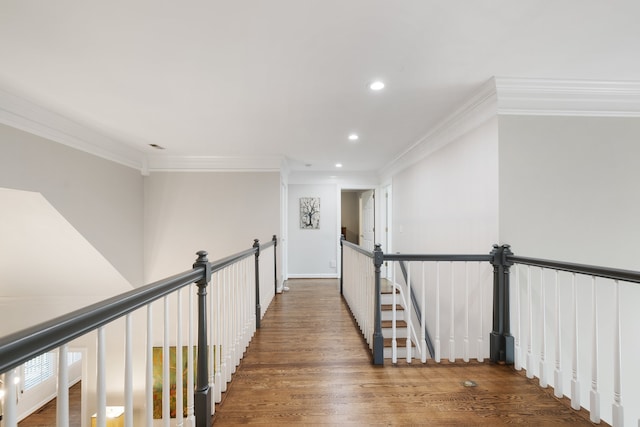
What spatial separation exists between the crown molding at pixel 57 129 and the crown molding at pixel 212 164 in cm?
50

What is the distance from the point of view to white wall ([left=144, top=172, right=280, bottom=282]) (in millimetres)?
4777

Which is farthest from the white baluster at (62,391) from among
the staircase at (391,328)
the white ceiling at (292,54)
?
the staircase at (391,328)

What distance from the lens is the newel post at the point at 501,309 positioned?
2.25 metres

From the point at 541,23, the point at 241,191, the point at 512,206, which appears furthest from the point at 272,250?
the point at 541,23

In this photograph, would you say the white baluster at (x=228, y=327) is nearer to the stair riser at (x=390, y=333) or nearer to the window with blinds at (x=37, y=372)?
the stair riser at (x=390, y=333)

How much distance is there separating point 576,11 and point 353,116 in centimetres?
176

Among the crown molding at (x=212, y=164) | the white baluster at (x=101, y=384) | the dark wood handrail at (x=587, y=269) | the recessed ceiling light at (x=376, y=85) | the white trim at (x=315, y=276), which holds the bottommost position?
the white trim at (x=315, y=276)

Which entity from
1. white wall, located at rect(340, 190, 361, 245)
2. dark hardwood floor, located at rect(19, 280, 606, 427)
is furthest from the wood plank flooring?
white wall, located at rect(340, 190, 361, 245)

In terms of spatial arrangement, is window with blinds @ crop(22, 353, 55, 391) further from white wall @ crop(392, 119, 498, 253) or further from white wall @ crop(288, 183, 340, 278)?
white wall @ crop(392, 119, 498, 253)

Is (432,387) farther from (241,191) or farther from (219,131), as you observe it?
(241,191)

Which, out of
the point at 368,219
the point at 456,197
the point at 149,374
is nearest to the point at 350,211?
the point at 368,219

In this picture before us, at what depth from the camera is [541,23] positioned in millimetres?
1617

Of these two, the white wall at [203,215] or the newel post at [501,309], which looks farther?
the white wall at [203,215]

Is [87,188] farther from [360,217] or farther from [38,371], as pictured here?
[360,217]
